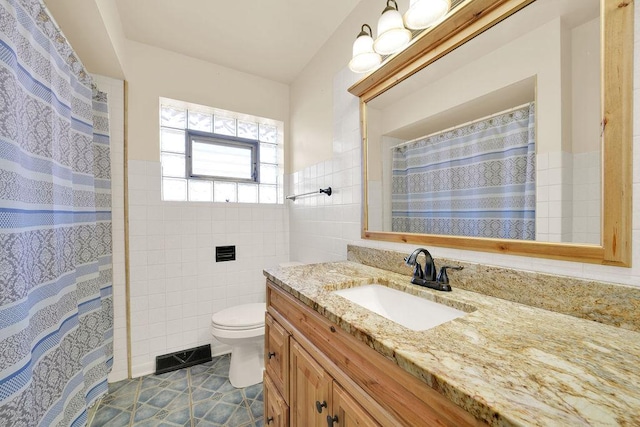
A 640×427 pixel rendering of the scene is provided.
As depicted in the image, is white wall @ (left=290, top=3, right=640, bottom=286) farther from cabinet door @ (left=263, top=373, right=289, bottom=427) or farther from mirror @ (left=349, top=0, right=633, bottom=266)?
cabinet door @ (left=263, top=373, right=289, bottom=427)

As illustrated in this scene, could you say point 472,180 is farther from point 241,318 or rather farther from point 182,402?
point 182,402

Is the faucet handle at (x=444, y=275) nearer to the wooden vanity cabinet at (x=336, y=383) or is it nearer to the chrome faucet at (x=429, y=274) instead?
the chrome faucet at (x=429, y=274)

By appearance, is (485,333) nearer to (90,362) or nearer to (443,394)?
(443,394)

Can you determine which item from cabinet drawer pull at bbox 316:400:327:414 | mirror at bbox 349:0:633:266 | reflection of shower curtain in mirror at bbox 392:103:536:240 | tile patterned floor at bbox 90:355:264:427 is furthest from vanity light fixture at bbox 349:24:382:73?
tile patterned floor at bbox 90:355:264:427

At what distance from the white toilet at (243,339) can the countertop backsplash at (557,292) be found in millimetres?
1248

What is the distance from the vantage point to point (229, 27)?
1.69 m

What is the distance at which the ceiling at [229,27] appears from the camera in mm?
1504

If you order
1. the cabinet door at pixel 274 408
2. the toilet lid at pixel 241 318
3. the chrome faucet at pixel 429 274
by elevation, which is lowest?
the cabinet door at pixel 274 408

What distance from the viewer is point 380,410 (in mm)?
578


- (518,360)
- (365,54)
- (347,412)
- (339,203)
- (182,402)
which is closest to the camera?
(518,360)

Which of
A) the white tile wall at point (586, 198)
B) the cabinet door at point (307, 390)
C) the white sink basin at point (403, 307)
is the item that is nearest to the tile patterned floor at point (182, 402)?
the cabinet door at point (307, 390)

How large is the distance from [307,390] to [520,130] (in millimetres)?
1145

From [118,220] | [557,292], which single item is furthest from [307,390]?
[118,220]

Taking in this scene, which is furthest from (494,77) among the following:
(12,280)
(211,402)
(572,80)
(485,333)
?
(211,402)
